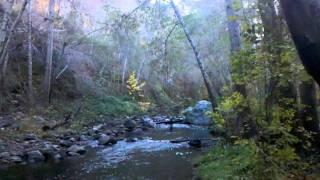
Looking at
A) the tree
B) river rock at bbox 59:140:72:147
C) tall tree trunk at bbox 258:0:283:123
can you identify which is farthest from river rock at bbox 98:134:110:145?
the tree

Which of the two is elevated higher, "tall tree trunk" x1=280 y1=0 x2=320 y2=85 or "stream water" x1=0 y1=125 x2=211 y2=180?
"tall tree trunk" x1=280 y1=0 x2=320 y2=85

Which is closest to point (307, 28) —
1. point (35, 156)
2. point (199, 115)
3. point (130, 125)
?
point (35, 156)

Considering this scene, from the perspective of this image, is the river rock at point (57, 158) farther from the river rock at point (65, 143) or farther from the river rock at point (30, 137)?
the river rock at point (30, 137)

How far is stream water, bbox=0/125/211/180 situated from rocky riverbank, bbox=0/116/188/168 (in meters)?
0.48

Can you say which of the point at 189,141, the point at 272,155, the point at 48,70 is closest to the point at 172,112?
the point at 48,70

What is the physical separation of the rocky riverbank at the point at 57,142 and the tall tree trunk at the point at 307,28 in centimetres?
996

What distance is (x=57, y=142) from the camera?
14.2 metres

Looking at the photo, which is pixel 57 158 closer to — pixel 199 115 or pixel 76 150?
pixel 76 150

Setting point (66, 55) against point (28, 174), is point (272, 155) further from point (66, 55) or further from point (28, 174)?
point (66, 55)

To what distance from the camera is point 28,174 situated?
9844mm

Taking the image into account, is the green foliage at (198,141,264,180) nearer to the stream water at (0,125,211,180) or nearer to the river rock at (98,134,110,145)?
the stream water at (0,125,211,180)

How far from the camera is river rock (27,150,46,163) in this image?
11.6 m

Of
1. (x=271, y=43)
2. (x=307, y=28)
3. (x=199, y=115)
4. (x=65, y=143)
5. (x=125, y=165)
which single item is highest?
(x=271, y=43)

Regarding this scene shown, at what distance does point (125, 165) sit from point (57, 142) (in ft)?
14.4
